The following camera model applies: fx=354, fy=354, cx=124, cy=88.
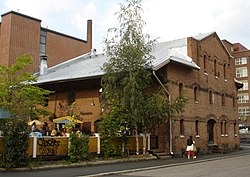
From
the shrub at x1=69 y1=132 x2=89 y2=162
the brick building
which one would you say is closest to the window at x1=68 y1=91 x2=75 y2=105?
the shrub at x1=69 y1=132 x2=89 y2=162

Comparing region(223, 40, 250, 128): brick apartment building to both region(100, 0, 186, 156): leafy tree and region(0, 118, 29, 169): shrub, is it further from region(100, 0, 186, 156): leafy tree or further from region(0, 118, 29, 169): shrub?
region(0, 118, 29, 169): shrub

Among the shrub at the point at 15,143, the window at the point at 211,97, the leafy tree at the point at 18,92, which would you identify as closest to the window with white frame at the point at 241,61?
the window at the point at 211,97

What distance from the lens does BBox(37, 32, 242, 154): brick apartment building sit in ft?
85.2

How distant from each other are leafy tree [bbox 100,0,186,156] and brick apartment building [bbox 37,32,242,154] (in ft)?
6.13

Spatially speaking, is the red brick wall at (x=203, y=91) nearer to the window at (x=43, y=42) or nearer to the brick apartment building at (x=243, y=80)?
the window at (x=43, y=42)

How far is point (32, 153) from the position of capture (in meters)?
18.0

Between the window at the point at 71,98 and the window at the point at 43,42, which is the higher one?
the window at the point at 43,42

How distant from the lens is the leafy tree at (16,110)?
16156 mm

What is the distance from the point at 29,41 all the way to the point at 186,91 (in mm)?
26469

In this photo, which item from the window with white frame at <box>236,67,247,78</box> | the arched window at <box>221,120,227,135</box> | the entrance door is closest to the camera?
the entrance door

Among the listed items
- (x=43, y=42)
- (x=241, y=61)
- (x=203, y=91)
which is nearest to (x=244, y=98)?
(x=241, y=61)

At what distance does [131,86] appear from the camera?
21.3 metres

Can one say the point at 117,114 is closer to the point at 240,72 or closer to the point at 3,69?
the point at 3,69

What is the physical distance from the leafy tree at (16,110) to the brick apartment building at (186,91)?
3683 mm
